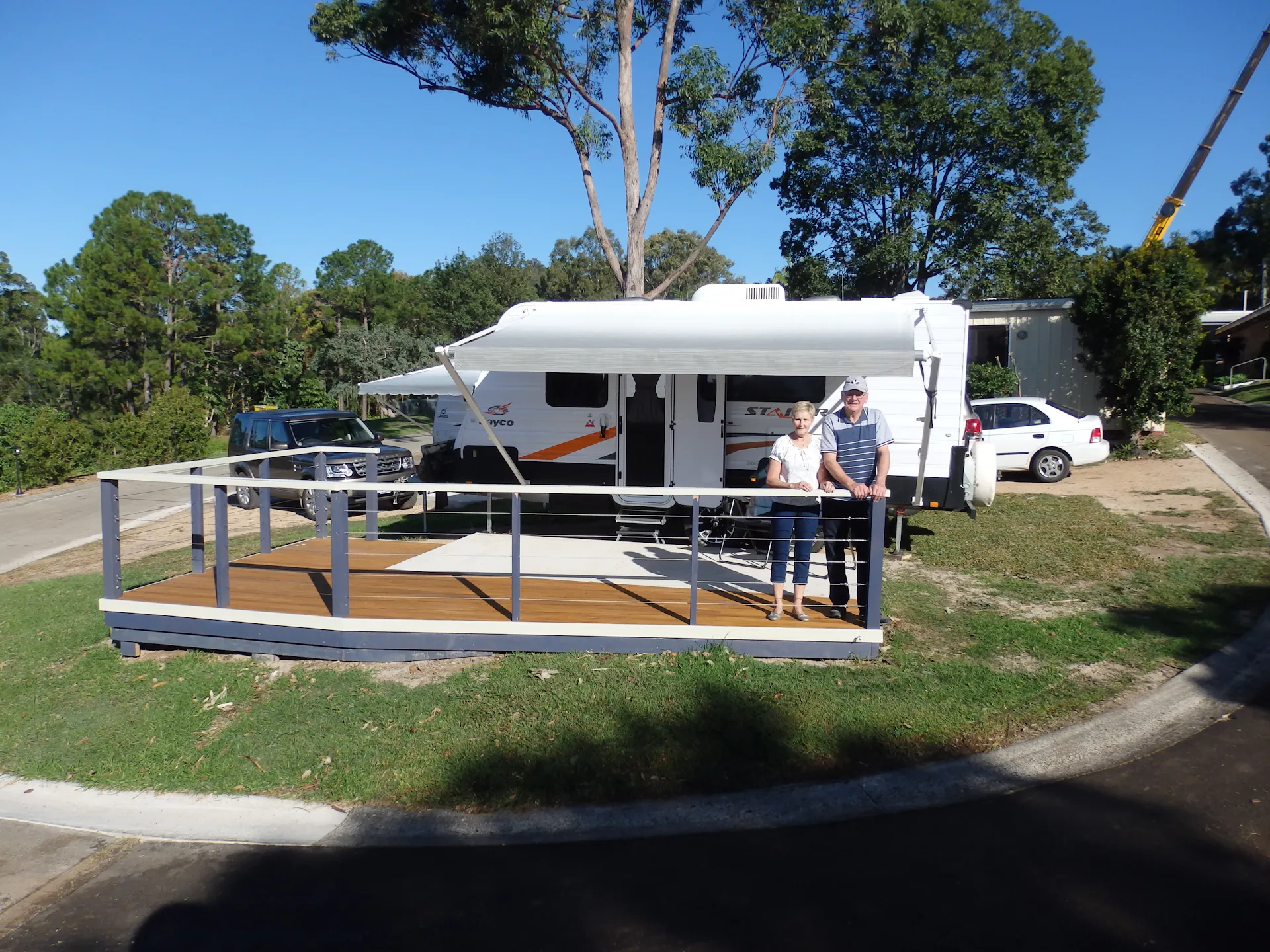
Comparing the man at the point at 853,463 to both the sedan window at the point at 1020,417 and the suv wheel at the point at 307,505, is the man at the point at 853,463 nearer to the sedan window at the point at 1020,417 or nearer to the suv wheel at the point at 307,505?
the suv wheel at the point at 307,505

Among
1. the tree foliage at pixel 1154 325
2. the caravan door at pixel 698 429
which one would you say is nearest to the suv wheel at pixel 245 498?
the caravan door at pixel 698 429

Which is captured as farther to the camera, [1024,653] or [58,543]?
[58,543]

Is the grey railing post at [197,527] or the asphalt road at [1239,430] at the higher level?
the asphalt road at [1239,430]

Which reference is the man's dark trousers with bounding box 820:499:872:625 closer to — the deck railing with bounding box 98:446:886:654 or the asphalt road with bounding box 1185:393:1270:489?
the deck railing with bounding box 98:446:886:654

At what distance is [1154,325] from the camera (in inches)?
654

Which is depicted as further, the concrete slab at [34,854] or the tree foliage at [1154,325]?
the tree foliage at [1154,325]

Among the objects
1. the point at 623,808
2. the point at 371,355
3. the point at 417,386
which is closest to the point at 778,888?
the point at 623,808

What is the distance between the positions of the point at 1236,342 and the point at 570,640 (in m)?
46.1

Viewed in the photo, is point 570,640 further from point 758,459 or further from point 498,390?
point 498,390

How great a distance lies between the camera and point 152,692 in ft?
19.2

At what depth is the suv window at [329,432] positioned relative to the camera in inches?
569

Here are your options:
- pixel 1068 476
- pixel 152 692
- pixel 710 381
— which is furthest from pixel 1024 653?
pixel 1068 476

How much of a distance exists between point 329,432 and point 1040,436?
12076mm

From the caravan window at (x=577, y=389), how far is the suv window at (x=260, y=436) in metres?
6.75
